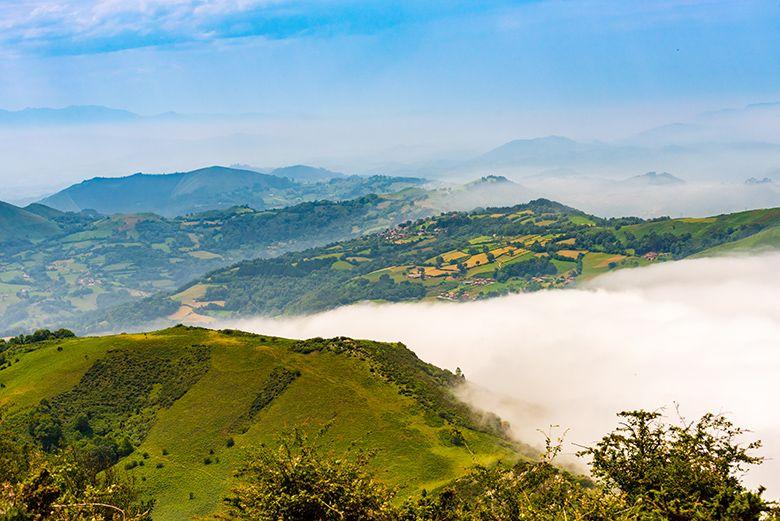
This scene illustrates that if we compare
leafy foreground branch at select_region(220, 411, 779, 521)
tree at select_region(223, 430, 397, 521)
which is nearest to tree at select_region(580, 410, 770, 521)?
leafy foreground branch at select_region(220, 411, 779, 521)

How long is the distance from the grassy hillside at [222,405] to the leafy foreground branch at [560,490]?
45.4 m

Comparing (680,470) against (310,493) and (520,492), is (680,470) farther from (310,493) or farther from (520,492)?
(310,493)

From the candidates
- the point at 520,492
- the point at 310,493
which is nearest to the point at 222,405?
the point at 310,493

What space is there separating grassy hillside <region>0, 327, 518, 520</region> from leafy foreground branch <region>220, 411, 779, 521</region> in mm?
45379

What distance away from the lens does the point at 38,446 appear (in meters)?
91.7

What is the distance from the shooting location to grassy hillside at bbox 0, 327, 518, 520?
92.1 m

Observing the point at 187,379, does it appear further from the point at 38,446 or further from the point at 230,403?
the point at 38,446

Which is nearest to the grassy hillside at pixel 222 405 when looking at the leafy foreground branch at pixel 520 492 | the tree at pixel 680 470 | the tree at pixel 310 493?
the tree at pixel 680 470

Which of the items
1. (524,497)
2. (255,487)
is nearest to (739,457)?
(524,497)

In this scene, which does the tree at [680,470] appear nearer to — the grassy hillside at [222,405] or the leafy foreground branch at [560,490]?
the leafy foreground branch at [560,490]

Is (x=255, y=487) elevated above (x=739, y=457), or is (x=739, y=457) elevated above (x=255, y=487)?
(x=255, y=487)

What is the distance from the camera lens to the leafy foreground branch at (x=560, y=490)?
3409 cm

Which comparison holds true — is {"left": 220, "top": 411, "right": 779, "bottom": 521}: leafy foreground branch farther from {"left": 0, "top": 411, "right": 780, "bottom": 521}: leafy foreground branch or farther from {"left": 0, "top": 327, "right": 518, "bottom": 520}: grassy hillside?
{"left": 0, "top": 327, "right": 518, "bottom": 520}: grassy hillside

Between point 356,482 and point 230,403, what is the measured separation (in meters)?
80.0
